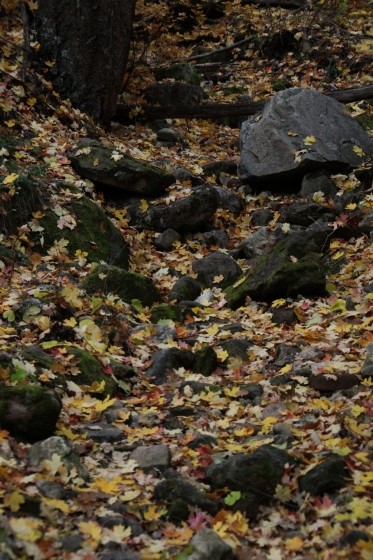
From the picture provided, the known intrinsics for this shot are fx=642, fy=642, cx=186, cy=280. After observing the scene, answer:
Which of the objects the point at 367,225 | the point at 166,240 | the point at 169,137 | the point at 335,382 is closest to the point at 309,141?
the point at 367,225

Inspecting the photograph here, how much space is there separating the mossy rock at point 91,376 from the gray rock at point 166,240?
349cm

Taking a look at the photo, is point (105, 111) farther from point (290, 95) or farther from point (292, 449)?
point (292, 449)

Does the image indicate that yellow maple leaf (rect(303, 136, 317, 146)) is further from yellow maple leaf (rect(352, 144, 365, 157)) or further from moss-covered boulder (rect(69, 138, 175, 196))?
moss-covered boulder (rect(69, 138, 175, 196))

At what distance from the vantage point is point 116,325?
567 centimetres

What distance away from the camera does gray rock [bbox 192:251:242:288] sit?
7.44 m

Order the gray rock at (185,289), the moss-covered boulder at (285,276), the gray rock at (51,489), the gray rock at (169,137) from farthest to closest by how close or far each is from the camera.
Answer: the gray rock at (169,137)
the gray rock at (185,289)
the moss-covered boulder at (285,276)
the gray rock at (51,489)

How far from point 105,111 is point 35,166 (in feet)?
9.04

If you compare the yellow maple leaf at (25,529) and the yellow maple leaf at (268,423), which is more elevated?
the yellow maple leaf at (25,529)

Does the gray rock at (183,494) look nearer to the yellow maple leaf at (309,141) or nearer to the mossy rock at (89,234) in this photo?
the mossy rock at (89,234)

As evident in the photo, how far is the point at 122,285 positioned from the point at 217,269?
136 centimetres

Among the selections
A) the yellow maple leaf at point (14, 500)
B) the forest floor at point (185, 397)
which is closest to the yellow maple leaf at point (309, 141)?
the forest floor at point (185, 397)

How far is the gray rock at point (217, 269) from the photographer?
7.44 m

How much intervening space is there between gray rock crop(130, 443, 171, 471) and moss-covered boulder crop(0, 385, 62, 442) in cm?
56

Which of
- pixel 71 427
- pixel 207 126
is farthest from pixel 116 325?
pixel 207 126
